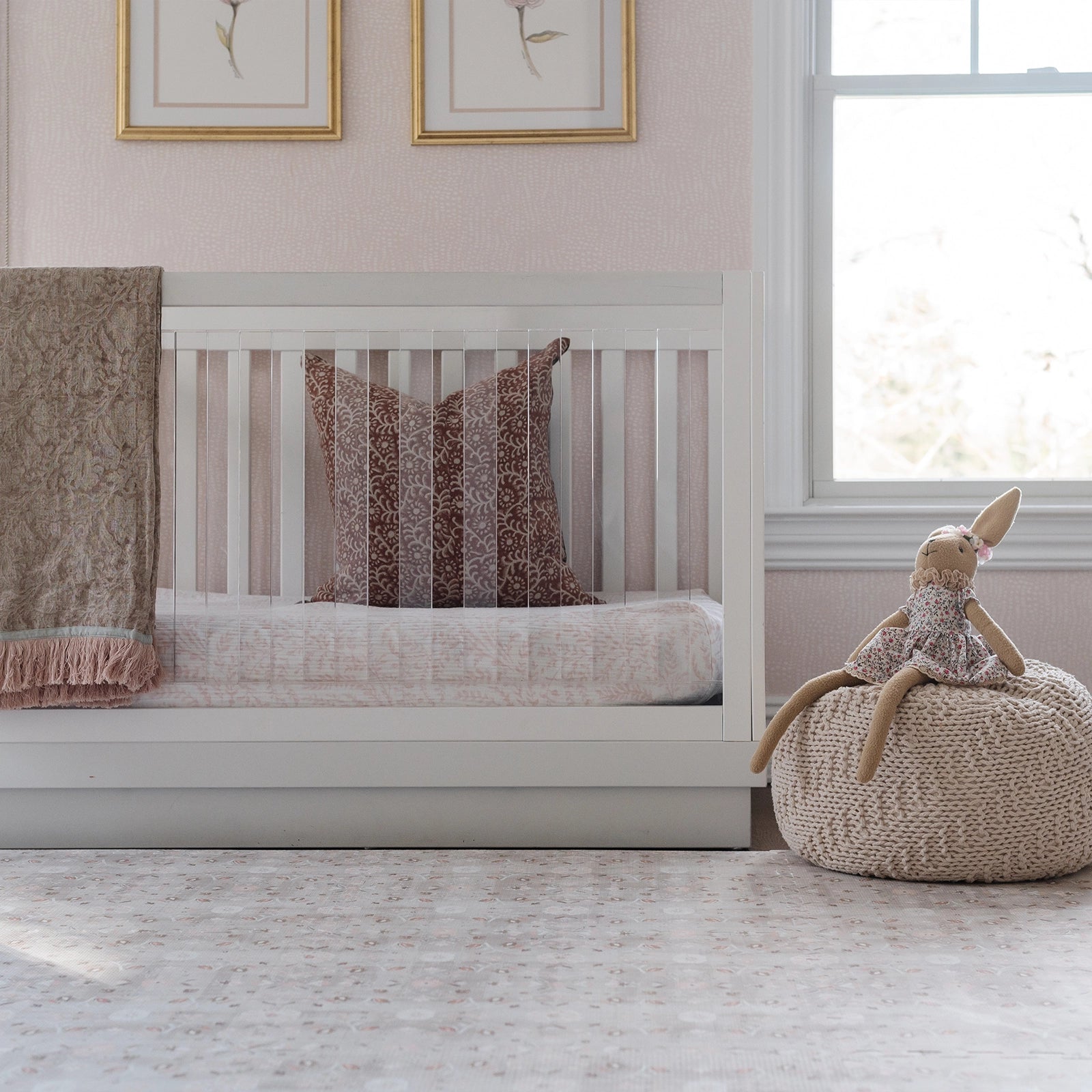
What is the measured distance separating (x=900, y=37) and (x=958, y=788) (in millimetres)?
1412

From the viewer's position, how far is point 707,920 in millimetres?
1077

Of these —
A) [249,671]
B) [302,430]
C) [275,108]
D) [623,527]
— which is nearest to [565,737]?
[623,527]

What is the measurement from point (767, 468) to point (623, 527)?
1.68 ft

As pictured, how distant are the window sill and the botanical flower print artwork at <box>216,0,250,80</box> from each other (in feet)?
4.12

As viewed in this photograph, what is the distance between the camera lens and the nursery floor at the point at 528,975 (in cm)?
77

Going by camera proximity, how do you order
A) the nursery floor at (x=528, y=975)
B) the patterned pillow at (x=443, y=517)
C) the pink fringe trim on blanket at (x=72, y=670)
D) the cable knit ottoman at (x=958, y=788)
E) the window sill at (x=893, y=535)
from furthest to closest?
the window sill at (x=893, y=535) < the patterned pillow at (x=443, y=517) < the pink fringe trim on blanket at (x=72, y=670) < the cable knit ottoman at (x=958, y=788) < the nursery floor at (x=528, y=975)

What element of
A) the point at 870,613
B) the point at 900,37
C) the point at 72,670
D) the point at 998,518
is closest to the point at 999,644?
the point at 998,518

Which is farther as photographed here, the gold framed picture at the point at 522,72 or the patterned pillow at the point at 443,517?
the gold framed picture at the point at 522,72

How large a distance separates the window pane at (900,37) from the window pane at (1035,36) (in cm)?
4

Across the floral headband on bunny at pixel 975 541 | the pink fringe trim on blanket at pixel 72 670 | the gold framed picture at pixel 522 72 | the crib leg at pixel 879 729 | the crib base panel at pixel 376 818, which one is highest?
the gold framed picture at pixel 522 72

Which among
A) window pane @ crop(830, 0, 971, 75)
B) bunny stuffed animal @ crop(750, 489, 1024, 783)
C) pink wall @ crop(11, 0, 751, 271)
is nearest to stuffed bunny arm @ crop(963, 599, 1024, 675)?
bunny stuffed animal @ crop(750, 489, 1024, 783)

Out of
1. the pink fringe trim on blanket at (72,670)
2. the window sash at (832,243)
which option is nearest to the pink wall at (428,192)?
the window sash at (832,243)

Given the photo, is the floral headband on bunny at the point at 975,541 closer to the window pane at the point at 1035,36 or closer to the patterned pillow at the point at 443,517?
the patterned pillow at the point at 443,517

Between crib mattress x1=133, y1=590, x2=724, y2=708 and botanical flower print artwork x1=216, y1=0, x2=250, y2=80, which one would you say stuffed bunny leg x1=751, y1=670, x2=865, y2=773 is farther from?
botanical flower print artwork x1=216, y1=0, x2=250, y2=80
